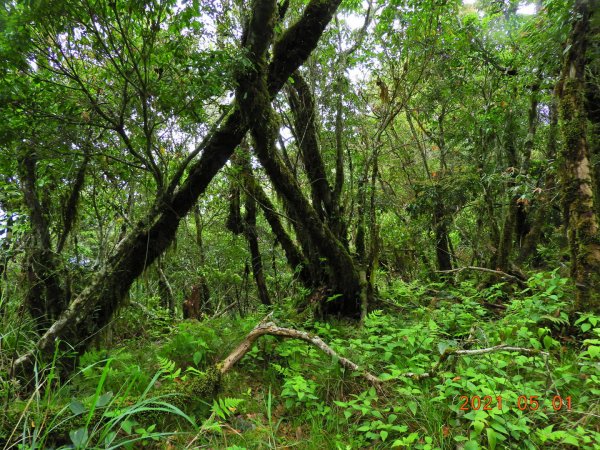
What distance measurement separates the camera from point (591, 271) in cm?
358

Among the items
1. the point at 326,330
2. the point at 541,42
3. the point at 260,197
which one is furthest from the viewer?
the point at 260,197

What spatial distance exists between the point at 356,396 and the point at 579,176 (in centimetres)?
331

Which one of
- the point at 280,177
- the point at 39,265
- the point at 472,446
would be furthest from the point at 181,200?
the point at 472,446

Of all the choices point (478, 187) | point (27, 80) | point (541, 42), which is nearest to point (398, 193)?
point (478, 187)

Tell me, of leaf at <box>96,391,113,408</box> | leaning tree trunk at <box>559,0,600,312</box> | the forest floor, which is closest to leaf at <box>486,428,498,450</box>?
the forest floor

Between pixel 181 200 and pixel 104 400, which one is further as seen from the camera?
pixel 181 200

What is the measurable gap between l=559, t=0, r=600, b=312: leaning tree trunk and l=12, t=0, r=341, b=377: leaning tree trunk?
9.66 feet

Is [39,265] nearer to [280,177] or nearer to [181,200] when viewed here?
[181,200]

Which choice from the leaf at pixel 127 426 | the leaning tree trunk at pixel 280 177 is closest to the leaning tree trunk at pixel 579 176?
the leaning tree trunk at pixel 280 177

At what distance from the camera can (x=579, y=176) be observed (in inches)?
147

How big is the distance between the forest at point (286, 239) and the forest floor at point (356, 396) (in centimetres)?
2

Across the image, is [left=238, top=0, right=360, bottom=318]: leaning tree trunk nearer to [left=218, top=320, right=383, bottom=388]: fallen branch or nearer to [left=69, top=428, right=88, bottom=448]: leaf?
[left=218, top=320, right=383, bottom=388]: fallen branch

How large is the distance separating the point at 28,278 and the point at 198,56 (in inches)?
142

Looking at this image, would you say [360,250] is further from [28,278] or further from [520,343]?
[28,278]
